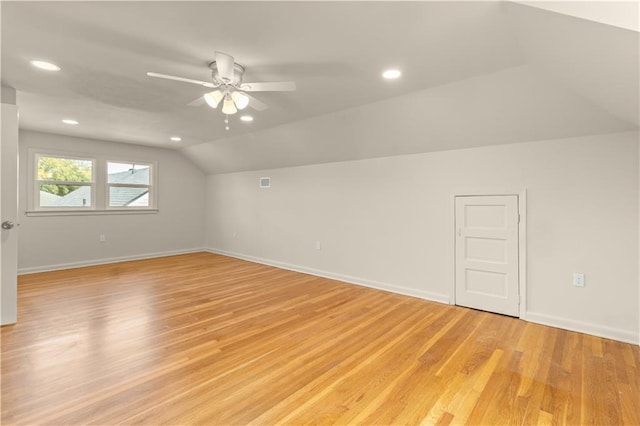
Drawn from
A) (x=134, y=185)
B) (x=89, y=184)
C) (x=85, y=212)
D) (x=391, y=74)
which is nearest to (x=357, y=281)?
(x=391, y=74)

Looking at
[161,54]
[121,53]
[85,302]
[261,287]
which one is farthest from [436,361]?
[85,302]

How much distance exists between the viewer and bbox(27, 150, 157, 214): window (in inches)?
213

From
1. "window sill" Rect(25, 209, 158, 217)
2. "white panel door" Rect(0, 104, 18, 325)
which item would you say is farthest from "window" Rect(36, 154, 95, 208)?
"white panel door" Rect(0, 104, 18, 325)

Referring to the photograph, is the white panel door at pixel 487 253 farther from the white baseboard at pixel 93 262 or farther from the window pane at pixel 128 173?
the window pane at pixel 128 173

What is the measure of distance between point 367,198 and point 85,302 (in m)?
4.01

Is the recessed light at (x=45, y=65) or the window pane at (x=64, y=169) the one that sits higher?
the recessed light at (x=45, y=65)

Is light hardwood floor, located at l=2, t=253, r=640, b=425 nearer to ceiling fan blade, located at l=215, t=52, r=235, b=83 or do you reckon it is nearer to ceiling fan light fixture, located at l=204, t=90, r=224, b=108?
ceiling fan light fixture, located at l=204, t=90, r=224, b=108

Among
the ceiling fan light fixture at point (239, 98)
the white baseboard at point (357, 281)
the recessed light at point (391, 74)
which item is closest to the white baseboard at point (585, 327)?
the white baseboard at point (357, 281)

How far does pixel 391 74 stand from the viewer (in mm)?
2695

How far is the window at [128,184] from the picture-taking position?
625 centimetres

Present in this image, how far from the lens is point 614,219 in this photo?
113 inches

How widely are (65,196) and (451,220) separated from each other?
6795 millimetres

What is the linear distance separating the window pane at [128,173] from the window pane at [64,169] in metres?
0.36

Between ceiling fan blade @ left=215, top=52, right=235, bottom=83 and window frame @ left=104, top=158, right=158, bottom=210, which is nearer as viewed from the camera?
ceiling fan blade @ left=215, top=52, right=235, bottom=83
